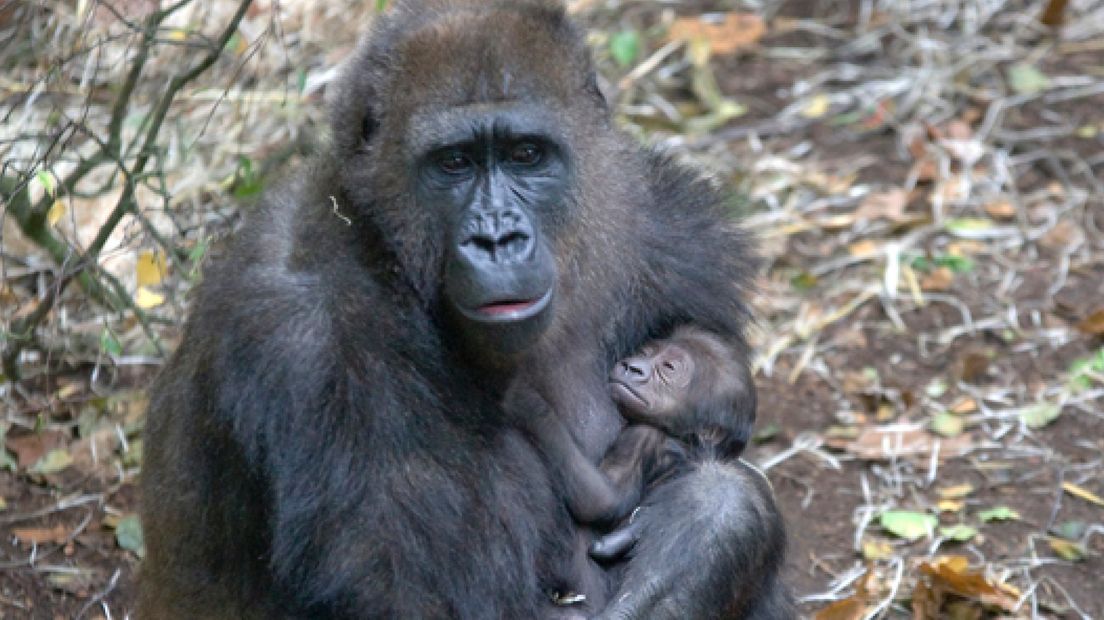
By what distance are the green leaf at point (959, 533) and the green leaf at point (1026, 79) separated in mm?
3380

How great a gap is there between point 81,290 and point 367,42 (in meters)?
2.22

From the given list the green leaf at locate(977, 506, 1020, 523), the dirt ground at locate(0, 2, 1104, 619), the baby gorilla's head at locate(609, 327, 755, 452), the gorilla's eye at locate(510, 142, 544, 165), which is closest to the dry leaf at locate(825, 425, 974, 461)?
the dirt ground at locate(0, 2, 1104, 619)

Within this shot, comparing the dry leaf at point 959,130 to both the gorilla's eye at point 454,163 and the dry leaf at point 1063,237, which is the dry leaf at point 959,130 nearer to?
the dry leaf at point 1063,237

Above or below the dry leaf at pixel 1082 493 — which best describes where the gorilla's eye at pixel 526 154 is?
above

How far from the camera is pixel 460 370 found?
15.0 ft

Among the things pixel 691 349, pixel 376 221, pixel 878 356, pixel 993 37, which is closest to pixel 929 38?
pixel 993 37

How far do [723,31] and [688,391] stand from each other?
15.9 ft

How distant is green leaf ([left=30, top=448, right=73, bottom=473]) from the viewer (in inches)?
243

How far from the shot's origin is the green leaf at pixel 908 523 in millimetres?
6121

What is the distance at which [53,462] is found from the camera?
20.4 ft

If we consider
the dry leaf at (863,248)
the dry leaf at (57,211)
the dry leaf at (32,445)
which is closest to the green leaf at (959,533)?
the dry leaf at (863,248)

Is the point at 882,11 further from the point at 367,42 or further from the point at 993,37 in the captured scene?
the point at 367,42

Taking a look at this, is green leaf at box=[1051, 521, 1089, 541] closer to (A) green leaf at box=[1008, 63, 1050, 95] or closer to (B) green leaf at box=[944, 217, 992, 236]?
(B) green leaf at box=[944, 217, 992, 236]

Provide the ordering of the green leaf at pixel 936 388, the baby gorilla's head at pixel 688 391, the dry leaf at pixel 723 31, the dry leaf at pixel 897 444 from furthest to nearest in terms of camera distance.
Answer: the dry leaf at pixel 723 31 < the green leaf at pixel 936 388 < the dry leaf at pixel 897 444 < the baby gorilla's head at pixel 688 391
